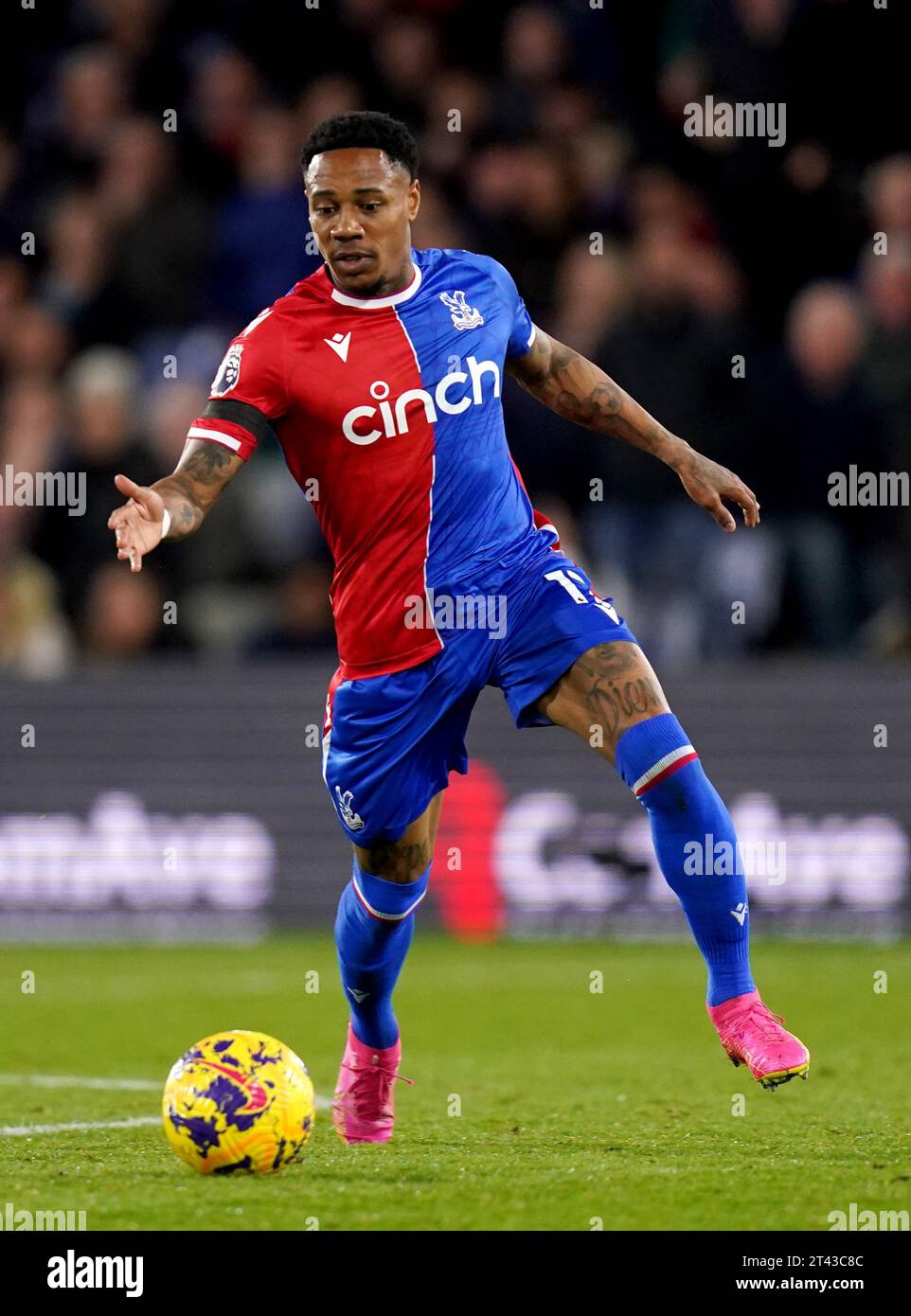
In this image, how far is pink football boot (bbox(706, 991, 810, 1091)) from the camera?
5.71 metres

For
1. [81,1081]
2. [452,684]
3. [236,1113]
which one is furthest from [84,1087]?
[452,684]

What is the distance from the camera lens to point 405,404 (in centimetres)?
627

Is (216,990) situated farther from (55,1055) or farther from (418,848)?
(418,848)

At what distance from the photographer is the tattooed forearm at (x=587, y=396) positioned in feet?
21.9

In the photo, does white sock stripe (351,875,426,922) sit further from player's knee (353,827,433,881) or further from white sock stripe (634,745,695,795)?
white sock stripe (634,745,695,795)

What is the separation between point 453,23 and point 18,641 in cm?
581

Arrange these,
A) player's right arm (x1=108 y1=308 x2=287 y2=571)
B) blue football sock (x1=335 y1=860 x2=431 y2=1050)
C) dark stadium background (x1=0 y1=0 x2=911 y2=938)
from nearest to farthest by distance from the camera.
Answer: player's right arm (x1=108 y1=308 x2=287 y2=571) → blue football sock (x1=335 y1=860 x2=431 y2=1050) → dark stadium background (x1=0 y1=0 x2=911 y2=938)

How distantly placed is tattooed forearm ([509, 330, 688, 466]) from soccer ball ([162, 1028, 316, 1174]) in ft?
7.34

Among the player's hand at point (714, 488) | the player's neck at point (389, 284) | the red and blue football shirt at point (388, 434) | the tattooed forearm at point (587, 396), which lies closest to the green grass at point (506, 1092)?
the red and blue football shirt at point (388, 434)

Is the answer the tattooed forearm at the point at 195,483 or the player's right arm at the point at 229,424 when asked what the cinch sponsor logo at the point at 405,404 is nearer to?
the player's right arm at the point at 229,424

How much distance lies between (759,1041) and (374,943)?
1.36 metres

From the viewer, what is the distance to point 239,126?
50.8ft

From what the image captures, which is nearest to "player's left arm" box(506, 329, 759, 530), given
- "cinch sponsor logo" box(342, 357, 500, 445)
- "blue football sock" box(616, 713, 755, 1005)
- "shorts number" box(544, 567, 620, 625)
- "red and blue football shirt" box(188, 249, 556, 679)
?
"red and blue football shirt" box(188, 249, 556, 679)
